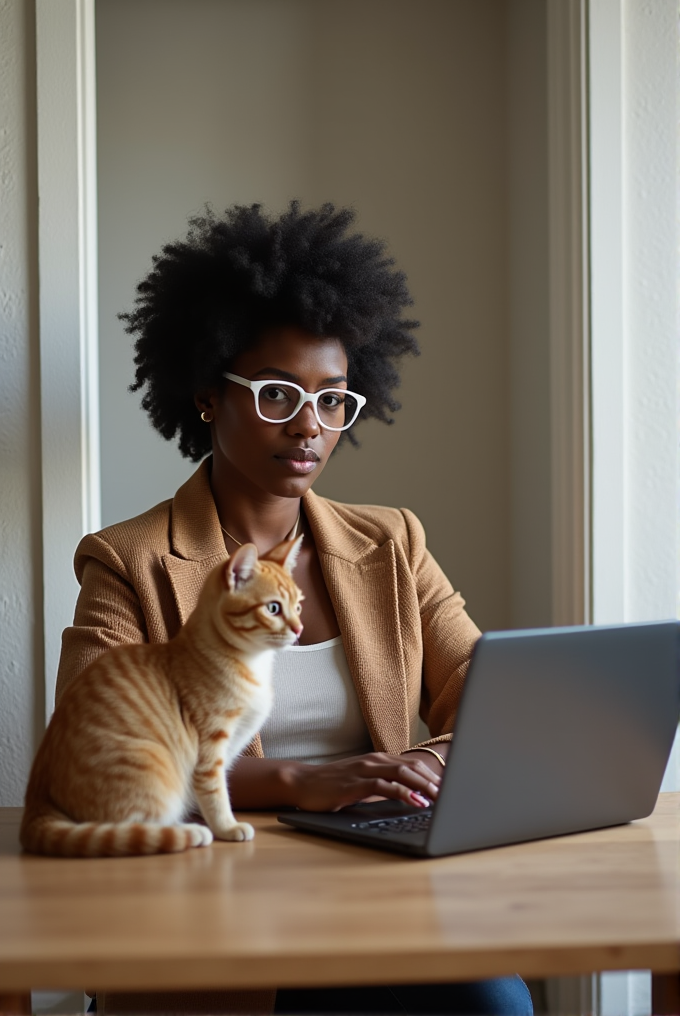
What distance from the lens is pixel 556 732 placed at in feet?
3.80

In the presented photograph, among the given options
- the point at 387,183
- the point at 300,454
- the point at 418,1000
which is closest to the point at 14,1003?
the point at 418,1000

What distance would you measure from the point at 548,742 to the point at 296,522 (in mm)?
834

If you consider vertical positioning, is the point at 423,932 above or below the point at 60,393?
below

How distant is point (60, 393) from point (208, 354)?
0.38 m

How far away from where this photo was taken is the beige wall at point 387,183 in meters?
2.61

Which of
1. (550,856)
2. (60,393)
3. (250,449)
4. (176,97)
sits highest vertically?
(176,97)

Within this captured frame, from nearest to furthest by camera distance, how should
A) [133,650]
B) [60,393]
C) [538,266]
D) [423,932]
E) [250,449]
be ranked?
[423,932] → [133,650] → [250,449] → [60,393] → [538,266]

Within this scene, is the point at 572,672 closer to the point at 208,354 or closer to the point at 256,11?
the point at 208,354

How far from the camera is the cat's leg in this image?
3.93 ft

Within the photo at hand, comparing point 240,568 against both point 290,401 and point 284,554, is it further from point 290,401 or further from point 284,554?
point 290,401

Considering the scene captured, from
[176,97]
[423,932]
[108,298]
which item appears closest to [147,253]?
[108,298]

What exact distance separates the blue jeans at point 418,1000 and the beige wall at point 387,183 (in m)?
1.17

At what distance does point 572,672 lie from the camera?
1.14m

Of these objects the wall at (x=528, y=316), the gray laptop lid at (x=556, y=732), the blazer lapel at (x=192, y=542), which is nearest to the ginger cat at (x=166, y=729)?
the gray laptop lid at (x=556, y=732)
